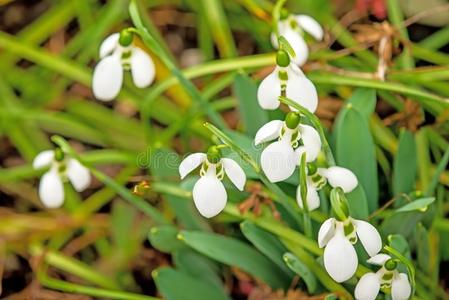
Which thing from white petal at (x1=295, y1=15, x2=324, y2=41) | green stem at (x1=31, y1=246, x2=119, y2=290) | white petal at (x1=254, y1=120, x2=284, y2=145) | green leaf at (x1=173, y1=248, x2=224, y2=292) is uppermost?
white petal at (x1=295, y1=15, x2=324, y2=41)

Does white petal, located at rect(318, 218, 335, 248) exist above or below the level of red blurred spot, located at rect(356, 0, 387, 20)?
below

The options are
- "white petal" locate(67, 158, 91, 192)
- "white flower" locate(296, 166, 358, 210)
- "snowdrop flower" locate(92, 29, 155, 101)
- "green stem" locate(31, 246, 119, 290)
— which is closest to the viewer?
"white flower" locate(296, 166, 358, 210)

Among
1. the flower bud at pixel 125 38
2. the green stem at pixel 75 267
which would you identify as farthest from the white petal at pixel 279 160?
the green stem at pixel 75 267

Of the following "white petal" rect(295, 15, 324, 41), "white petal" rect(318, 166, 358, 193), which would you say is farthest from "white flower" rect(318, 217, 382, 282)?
"white petal" rect(295, 15, 324, 41)

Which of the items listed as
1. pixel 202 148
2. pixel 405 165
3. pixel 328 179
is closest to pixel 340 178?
pixel 328 179

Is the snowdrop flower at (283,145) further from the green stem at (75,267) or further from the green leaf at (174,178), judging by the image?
the green stem at (75,267)

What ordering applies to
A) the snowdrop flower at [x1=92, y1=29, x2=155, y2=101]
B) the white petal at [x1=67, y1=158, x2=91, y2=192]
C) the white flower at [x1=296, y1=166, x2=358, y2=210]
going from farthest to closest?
the white petal at [x1=67, y1=158, x2=91, y2=192], the snowdrop flower at [x1=92, y1=29, x2=155, y2=101], the white flower at [x1=296, y1=166, x2=358, y2=210]

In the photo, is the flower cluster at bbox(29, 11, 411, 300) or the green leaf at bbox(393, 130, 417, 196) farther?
the green leaf at bbox(393, 130, 417, 196)

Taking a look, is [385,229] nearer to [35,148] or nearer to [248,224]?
[248,224]

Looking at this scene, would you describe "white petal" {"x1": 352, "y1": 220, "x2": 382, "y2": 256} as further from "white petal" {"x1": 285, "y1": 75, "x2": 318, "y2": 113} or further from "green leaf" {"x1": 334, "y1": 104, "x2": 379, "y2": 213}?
"green leaf" {"x1": 334, "y1": 104, "x2": 379, "y2": 213}
